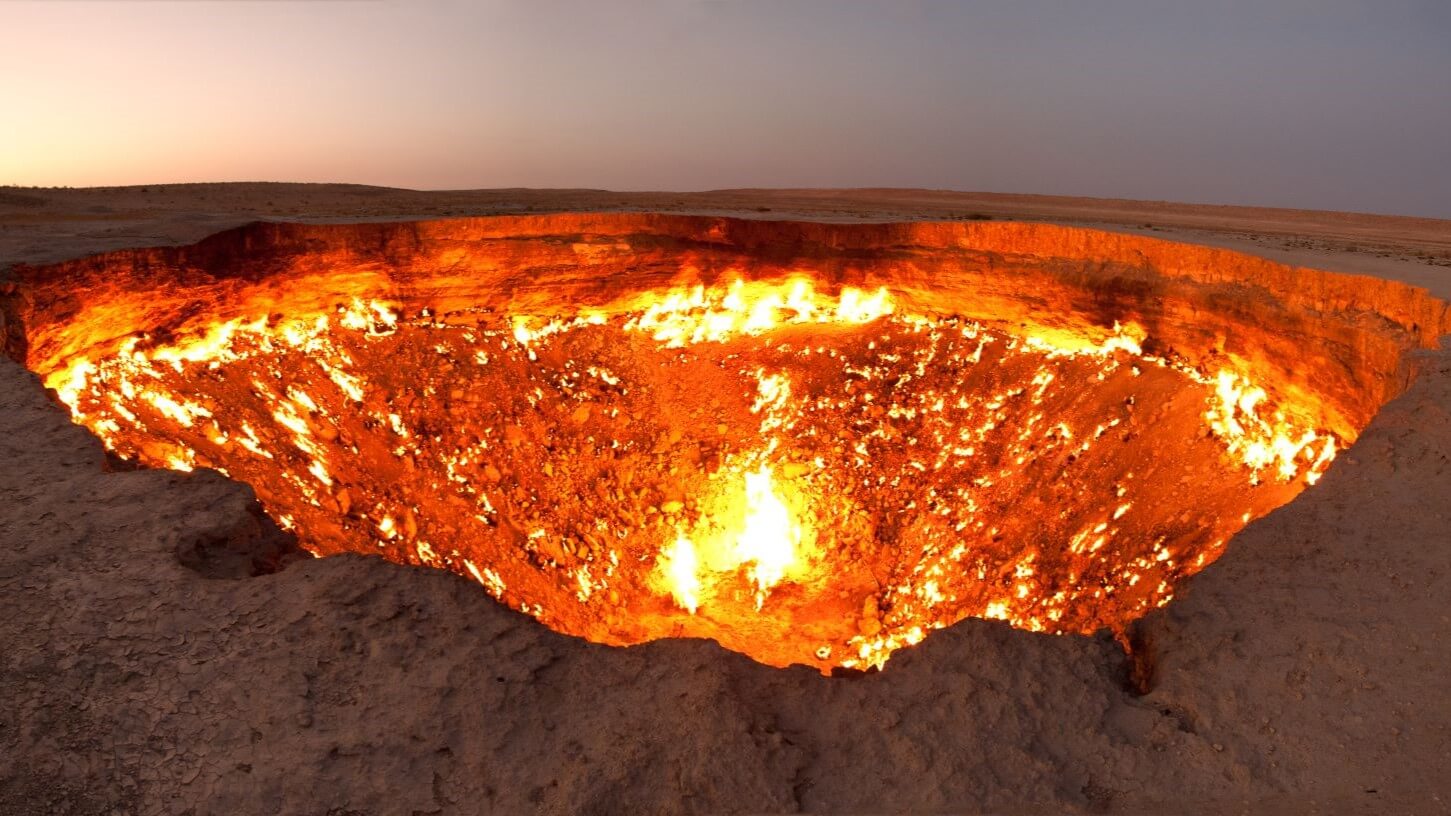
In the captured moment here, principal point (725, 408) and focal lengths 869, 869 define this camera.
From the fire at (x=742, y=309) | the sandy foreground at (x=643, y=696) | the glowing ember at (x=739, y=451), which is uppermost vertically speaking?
the sandy foreground at (x=643, y=696)

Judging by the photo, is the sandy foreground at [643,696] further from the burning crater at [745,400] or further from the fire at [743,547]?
the fire at [743,547]

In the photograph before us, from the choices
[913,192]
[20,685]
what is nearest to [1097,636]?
[20,685]

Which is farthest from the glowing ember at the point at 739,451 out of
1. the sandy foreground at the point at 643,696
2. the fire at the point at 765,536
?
the sandy foreground at the point at 643,696

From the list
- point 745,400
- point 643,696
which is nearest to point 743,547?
point 745,400

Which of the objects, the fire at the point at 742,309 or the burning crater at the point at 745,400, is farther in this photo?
the fire at the point at 742,309

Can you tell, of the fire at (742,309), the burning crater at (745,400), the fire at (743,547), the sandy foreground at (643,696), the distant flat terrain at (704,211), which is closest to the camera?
the sandy foreground at (643,696)
